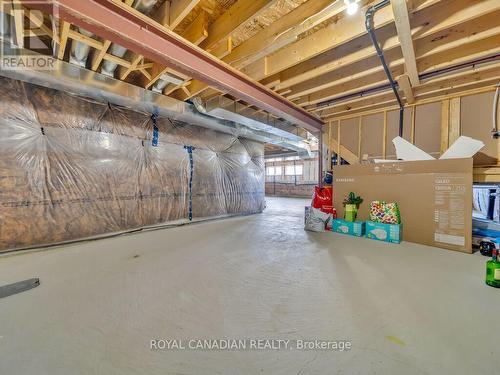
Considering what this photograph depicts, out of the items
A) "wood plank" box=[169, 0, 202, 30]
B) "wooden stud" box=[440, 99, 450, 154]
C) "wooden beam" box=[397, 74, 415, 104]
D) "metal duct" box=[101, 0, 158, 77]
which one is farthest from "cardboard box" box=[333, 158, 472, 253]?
"metal duct" box=[101, 0, 158, 77]

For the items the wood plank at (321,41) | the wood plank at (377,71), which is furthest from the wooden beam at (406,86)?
the wood plank at (321,41)

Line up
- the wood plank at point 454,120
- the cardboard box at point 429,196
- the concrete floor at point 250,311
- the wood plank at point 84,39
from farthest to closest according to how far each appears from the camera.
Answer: the wood plank at point 454,120, the cardboard box at point 429,196, the wood plank at point 84,39, the concrete floor at point 250,311

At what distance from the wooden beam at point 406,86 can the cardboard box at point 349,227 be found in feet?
6.03

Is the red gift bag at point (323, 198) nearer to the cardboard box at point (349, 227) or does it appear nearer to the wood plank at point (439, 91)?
the cardboard box at point (349, 227)

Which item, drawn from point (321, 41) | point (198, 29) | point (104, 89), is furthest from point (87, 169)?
point (321, 41)

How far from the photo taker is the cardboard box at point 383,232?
2.50m

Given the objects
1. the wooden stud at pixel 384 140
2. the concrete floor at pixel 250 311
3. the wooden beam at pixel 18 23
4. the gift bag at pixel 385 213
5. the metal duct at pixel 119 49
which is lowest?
the concrete floor at pixel 250 311

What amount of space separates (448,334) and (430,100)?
3416mm

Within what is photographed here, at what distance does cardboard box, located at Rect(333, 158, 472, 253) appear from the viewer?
2236mm

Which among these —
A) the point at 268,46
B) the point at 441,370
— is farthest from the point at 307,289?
the point at 268,46

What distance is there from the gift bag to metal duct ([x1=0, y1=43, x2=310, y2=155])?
2.81 meters

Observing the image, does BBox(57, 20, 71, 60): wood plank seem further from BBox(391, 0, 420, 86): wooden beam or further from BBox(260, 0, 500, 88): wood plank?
BBox(391, 0, 420, 86): wooden beam

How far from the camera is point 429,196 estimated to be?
244 cm

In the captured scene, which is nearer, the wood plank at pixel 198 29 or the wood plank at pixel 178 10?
the wood plank at pixel 178 10
